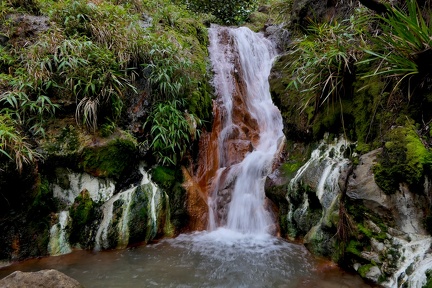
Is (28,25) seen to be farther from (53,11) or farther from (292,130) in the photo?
(292,130)

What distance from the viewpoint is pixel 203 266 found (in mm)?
3611

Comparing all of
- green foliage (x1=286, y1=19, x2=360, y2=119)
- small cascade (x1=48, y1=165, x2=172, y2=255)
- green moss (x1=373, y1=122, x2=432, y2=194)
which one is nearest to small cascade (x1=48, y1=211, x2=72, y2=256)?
small cascade (x1=48, y1=165, x2=172, y2=255)

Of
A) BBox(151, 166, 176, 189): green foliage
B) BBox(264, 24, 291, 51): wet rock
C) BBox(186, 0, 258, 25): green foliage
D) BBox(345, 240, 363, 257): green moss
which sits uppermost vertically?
BBox(186, 0, 258, 25): green foliage

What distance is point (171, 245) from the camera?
4.31m

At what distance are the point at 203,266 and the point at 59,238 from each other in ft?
7.14

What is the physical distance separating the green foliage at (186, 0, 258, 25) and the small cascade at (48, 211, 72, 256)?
9.59 m

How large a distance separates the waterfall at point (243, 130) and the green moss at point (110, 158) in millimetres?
1713

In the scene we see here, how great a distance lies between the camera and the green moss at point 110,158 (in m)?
4.45

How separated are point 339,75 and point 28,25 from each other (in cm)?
561

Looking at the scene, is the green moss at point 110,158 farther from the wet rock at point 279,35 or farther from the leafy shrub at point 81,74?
the wet rock at point 279,35

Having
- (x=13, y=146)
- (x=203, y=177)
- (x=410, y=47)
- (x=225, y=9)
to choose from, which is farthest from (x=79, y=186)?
(x=225, y=9)

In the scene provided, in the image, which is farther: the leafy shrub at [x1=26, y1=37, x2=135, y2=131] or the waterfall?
the waterfall

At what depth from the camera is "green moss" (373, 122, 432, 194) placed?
2.70 metres

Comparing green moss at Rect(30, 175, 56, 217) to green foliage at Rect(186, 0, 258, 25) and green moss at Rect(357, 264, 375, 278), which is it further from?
green foliage at Rect(186, 0, 258, 25)
